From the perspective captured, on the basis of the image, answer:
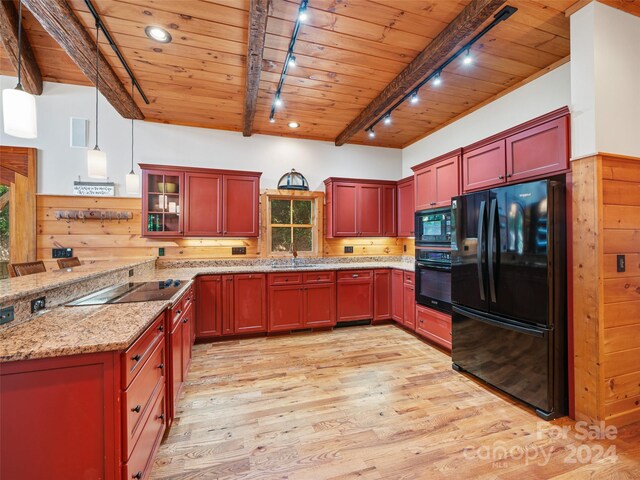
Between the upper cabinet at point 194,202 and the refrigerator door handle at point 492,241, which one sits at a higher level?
the upper cabinet at point 194,202

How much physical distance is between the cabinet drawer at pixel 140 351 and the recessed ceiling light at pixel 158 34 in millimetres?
2248

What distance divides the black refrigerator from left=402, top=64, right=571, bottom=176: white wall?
1.16 meters

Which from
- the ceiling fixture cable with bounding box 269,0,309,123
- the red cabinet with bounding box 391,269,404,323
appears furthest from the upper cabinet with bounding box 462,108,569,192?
the ceiling fixture cable with bounding box 269,0,309,123

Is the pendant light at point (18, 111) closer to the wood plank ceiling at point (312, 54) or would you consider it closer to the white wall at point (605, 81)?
the wood plank ceiling at point (312, 54)

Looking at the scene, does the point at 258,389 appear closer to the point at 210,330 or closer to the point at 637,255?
the point at 210,330

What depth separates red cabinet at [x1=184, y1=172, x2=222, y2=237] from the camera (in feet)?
12.8

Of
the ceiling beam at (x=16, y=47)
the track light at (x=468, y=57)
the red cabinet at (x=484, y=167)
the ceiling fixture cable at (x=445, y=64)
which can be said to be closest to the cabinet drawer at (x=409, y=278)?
the red cabinet at (x=484, y=167)

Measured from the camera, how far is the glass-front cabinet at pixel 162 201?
381cm

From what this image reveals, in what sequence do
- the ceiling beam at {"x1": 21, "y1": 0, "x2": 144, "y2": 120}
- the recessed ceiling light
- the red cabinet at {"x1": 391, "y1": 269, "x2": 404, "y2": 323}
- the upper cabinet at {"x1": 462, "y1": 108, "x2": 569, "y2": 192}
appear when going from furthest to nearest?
the red cabinet at {"x1": 391, "y1": 269, "x2": 404, "y2": 323}
the recessed ceiling light
the upper cabinet at {"x1": 462, "y1": 108, "x2": 569, "y2": 192}
the ceiling beam at {"x1": 21, "y1": 0, "x2": 144, "y2": 120}

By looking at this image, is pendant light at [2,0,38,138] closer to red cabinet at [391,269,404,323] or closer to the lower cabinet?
the lower cabinet

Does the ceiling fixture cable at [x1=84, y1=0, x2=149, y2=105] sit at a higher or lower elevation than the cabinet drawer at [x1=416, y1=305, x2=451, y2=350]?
higher

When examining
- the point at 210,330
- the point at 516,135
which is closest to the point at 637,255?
the point at 516,135

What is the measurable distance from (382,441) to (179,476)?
124cm

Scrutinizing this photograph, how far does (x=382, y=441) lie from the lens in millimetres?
1940
